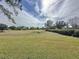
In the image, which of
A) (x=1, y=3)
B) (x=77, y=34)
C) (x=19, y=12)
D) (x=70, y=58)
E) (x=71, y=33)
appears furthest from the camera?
(x=71, y=33)

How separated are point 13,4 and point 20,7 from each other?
24.0 inches

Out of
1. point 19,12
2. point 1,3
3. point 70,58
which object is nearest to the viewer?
point 1,3

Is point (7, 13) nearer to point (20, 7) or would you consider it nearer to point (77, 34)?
point (20, 7)

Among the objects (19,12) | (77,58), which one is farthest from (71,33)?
(19,12)

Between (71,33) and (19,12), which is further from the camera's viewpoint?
(71,33)

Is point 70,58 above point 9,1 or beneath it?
beneath

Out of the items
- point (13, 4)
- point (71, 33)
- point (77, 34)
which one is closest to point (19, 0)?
point (13, 4)

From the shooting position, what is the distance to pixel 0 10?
1919 centimetres

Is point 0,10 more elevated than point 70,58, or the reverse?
point 0,10

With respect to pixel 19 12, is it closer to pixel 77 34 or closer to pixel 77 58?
pixel 77 58

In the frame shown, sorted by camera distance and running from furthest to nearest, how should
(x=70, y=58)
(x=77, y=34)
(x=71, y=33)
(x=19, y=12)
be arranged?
(x=71, y=33) → (x=77, y=34) → (x=70, y=58) → (x=19, y=12)

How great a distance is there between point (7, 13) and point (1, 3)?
107 centimetres

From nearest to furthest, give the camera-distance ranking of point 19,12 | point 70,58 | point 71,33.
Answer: point 19,12 → point 70,58 → point 71,33

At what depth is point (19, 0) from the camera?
63.8ft
